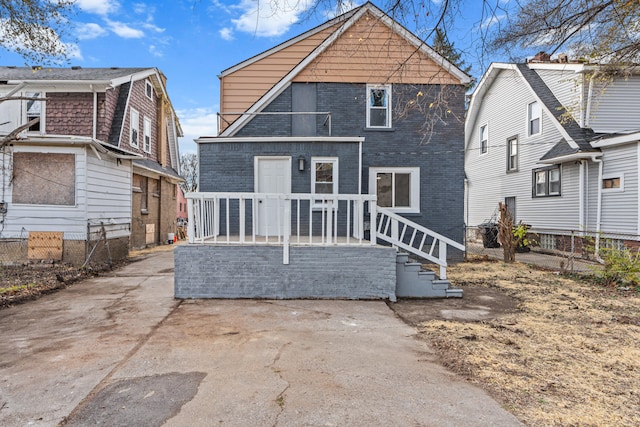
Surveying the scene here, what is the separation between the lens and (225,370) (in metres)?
3.33

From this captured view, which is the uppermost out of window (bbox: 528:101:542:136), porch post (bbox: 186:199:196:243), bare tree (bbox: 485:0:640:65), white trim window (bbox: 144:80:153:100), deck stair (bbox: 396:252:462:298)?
white trim window (bbox: 144:80:153:100)

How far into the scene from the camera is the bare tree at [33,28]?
519 cm

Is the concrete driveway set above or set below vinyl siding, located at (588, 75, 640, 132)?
below

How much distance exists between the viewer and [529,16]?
437 cm

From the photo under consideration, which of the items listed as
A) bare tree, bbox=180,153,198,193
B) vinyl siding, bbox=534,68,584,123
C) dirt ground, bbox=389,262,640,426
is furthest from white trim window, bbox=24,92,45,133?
bare tree, bbox=180,153,198,193

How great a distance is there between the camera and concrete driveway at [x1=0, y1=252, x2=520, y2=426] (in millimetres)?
2580

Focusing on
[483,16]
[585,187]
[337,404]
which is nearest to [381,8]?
[483,16]

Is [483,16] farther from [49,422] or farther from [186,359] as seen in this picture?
[49,422]

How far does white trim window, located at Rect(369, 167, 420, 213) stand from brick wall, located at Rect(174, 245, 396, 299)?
4635mm

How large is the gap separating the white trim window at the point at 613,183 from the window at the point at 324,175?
→ 8603 millimetres

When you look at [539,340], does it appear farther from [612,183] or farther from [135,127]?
[135,127]

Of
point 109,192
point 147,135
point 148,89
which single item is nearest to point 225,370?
point 109,192

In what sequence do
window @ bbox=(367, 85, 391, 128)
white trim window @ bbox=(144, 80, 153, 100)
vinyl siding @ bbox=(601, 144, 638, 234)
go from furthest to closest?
white trim window @ bbox=(144, 80, 153, 100)
window @ bbox=(367, 85, 391, 128)
vinyl siding @ bbox=(601, 144, 638, 234)

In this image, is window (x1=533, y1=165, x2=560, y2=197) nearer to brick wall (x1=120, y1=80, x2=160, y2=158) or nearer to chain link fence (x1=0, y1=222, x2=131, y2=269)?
chain link fence (x1=0, y1=222, x2=131, y2=269)
